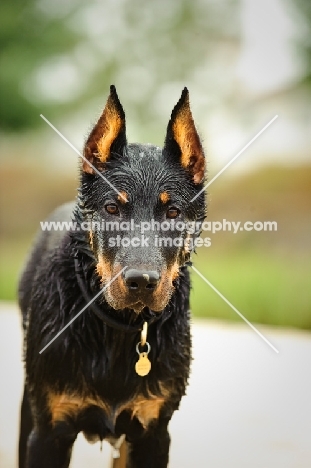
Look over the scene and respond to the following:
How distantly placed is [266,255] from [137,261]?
0.76 meters

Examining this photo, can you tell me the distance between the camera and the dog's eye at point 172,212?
1211mm

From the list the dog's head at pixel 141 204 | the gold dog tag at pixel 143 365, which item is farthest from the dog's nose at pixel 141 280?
the gold dog tag at pixel 143 365

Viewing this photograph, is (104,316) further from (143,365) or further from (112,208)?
(112,208)

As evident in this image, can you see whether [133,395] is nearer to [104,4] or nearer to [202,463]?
[202,463]

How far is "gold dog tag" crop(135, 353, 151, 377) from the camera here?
130 centimetres

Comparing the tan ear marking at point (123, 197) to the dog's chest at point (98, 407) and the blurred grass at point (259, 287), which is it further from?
the blurred grass at point (259, 287)

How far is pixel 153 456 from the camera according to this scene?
1.37 m

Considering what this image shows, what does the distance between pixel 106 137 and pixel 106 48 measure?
66 cm

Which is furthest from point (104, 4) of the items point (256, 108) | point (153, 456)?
point (153, 456)

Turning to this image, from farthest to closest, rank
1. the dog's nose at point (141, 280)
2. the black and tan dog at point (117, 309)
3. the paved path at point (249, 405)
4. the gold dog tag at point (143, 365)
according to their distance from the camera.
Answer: the paved path at point (249, 405)
the gold dog tag at point (143, 365)
the black and tan dog at point (117, 309)
the dog's nose at point (141, 280)

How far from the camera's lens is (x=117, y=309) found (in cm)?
123

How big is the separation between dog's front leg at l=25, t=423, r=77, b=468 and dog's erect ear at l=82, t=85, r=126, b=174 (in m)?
0.59

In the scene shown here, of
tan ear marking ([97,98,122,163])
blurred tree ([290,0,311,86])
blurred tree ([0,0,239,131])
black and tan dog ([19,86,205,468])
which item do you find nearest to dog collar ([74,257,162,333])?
black and tan dog ([19,86,205,468])

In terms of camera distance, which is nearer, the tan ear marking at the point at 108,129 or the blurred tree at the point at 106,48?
the tan ear marking at the point at 108,129
